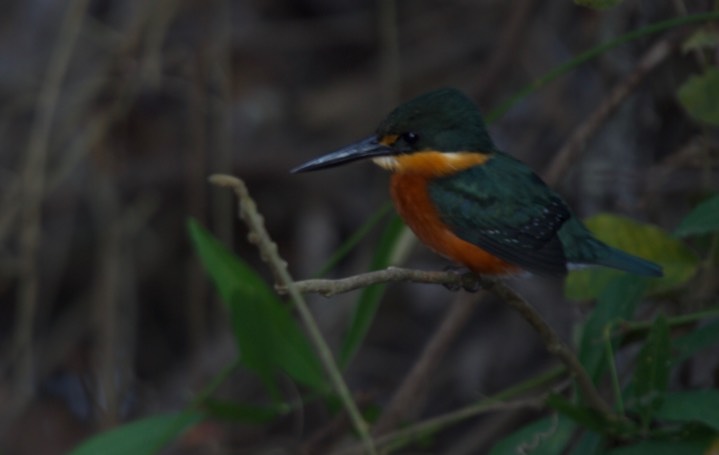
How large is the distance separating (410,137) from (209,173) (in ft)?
7.66

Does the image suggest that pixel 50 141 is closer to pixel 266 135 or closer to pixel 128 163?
pixel 128 163

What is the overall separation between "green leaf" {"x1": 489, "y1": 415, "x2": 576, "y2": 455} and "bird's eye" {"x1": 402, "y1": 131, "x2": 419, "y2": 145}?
594 mm

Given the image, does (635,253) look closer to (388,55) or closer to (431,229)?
(431,229)

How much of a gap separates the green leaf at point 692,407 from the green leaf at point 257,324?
75 cm

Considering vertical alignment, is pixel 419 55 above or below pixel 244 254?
above

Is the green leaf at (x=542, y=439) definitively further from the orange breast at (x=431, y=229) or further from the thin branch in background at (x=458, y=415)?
the orange breast at (x=431, y=229)

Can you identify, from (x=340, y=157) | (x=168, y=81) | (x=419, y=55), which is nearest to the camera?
(x=340, y=157)

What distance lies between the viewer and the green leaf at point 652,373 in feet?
7.50

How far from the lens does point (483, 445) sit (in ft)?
12.8

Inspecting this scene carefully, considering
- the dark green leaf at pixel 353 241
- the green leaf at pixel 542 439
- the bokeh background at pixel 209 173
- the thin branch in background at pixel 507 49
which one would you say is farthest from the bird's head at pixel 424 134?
the thin branch in background at pixel 507 49

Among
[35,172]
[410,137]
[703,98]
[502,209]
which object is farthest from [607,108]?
[35,172]

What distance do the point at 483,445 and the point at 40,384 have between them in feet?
6.26

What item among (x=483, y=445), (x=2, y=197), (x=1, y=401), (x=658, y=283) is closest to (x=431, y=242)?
(x=658, y=283)

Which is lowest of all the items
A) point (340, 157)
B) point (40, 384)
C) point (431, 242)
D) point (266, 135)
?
point (40, 384)
